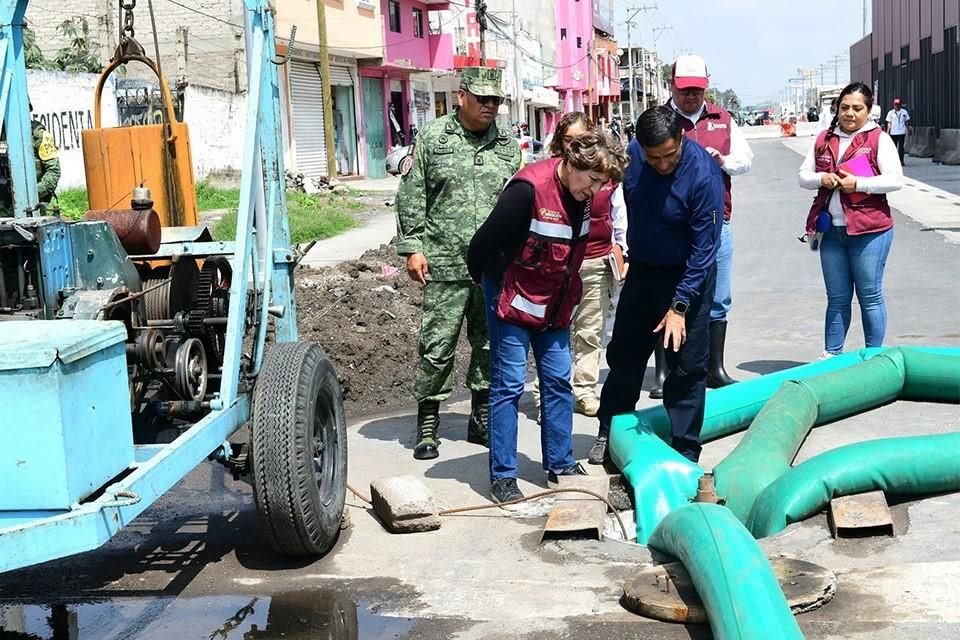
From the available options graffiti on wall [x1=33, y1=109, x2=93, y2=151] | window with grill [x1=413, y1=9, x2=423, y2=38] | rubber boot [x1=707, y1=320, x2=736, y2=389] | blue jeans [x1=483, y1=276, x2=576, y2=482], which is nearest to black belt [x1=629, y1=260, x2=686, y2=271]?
blue jeans [x1=483, y1=276, x2=576, y2=482]

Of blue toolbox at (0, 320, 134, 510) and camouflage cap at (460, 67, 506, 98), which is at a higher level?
→ camouflage cap at (460, 67, 506, 98)

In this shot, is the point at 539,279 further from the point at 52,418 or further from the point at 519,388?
the point at 52,418

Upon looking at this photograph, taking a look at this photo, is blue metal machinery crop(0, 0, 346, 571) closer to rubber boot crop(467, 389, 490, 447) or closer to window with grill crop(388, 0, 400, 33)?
rubber boot crop(467, 389, 490, 447)

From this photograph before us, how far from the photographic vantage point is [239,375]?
4891 mm

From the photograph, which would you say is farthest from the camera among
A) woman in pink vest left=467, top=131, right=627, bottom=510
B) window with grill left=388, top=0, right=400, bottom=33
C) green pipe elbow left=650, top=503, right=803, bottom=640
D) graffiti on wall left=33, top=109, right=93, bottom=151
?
window with grill left=388, top=0, right=400, bottom=33

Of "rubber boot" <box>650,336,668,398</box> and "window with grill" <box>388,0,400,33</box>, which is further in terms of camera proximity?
"window with grill" <box>388,0,400,33</box>

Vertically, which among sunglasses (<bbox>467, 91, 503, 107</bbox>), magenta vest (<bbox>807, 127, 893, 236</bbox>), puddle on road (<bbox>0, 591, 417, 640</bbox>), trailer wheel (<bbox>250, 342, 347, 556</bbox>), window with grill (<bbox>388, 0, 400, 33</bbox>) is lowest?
puddle on road (<bbox>0, 591, 417, 640</bbox>)

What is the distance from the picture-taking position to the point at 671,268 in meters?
5.80

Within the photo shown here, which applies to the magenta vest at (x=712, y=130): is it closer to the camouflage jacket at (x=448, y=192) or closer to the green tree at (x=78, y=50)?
the camouflage jacket at (x=448, y=192)

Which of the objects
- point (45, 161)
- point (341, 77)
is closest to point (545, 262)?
point (45, 161)

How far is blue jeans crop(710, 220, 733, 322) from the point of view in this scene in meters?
7.22

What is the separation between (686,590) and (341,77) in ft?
106

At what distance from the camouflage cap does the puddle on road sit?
9.23ft

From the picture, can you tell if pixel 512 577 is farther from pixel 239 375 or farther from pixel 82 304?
pixel 82 304
